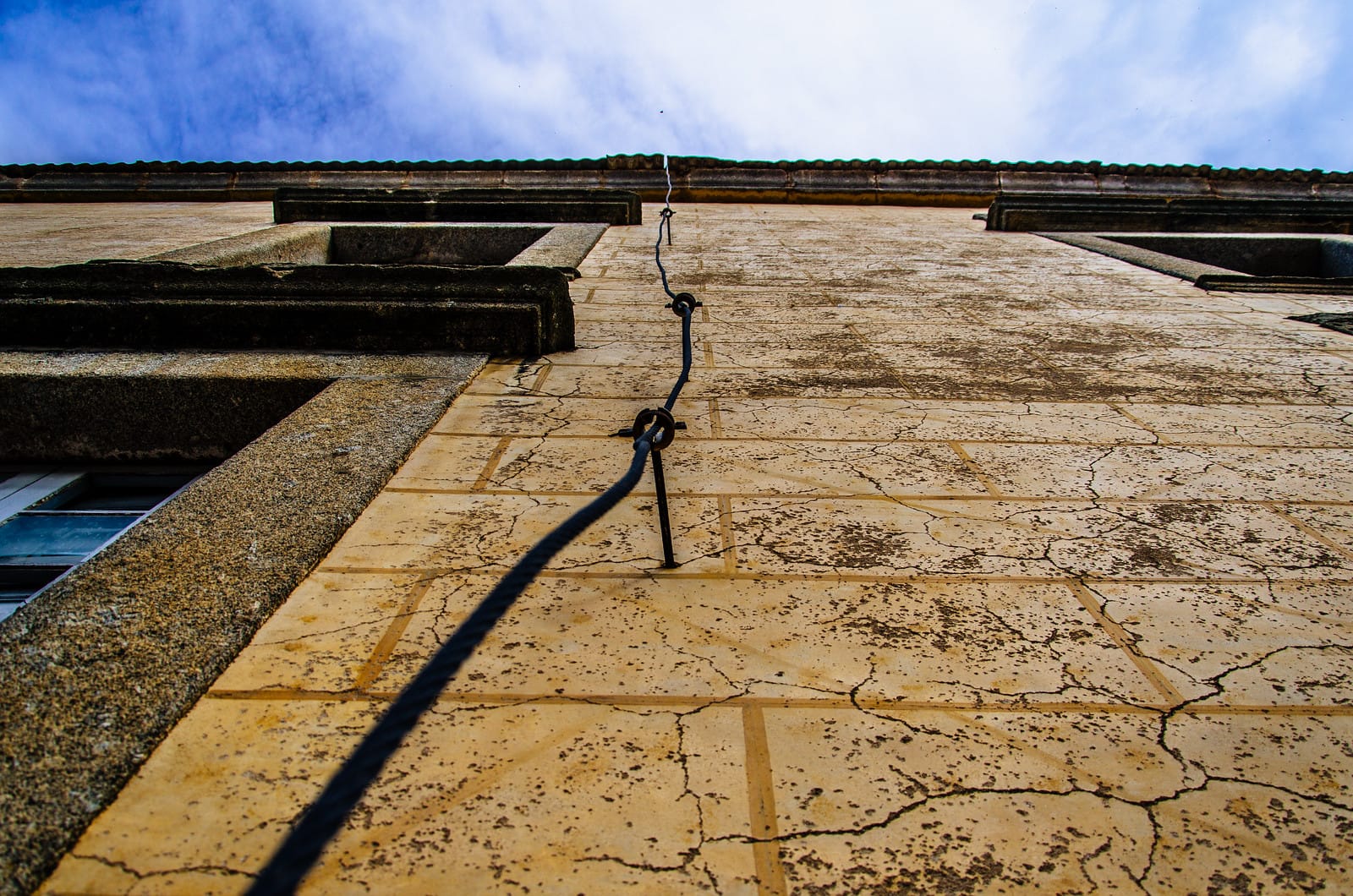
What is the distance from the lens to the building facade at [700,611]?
3.55 ft

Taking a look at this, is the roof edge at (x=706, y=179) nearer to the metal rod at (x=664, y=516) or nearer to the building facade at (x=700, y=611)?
the building facade at (x=700, y=611)

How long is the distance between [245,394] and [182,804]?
191 centimetres

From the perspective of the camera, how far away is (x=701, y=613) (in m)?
1.57

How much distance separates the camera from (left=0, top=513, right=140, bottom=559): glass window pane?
7.75ft

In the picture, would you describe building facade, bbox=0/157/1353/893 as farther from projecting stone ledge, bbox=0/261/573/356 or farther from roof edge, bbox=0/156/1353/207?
roof edge, bbox=0/156/1353/207

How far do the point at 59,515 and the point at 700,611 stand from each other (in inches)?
80.4

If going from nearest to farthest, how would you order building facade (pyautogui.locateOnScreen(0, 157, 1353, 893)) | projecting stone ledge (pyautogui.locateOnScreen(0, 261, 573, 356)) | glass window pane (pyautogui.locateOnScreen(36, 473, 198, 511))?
building facade (pyautogui.locateOnScreen(0, 157, 1353, 893)) → glass window pane (pyautogui.locateOnScreen(36, 473, 198, 511)) → projecting stone ledge (pyautogui.locateOnScreen(0, 261, 573, 356))

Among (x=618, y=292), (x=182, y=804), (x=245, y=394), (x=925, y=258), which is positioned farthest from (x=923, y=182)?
(x=182, y=804)

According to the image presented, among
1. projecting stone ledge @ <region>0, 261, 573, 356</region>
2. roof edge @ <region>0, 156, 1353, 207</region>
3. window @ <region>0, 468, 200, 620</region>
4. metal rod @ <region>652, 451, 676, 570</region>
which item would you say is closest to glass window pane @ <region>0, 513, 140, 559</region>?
window @ <region>0, 468, 200, 620</region>

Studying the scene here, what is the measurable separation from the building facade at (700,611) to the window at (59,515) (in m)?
0.06

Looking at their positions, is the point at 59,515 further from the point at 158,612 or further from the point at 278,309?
the point at 158,612

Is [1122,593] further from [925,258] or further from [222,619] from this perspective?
[925,258]

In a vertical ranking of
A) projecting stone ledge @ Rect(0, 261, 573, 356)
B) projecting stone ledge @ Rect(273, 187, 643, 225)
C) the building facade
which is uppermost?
projecting stone ledge @ Rect(273, 187, 643, 225)

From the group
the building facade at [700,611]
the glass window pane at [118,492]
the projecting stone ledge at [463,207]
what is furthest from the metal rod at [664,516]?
the projecting stone ledge at [463,207]
